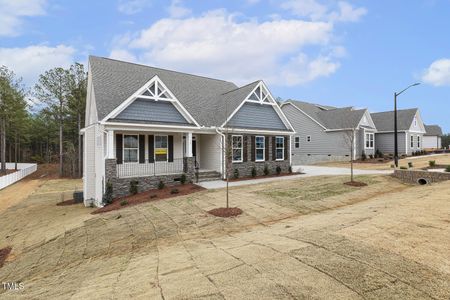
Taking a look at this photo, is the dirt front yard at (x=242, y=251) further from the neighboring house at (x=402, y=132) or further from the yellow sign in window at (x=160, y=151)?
the neighboring house at (x=402, y=132)

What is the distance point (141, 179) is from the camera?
51.4 feet

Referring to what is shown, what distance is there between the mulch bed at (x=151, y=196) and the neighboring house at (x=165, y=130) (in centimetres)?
64

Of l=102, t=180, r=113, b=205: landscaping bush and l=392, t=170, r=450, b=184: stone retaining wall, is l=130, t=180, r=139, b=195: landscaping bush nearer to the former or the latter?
l=102, t=180, r=113, b=205: landscaping bush

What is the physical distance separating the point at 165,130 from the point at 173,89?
5493 mm

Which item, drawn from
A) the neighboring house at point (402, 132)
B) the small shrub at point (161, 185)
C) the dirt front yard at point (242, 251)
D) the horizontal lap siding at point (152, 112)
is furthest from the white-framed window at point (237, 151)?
the neighboring house at point (402, 132)

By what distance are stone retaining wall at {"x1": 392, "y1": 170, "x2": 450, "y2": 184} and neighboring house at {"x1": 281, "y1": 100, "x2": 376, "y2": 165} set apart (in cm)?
1374

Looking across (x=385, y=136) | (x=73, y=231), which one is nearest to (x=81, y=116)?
(x=73, y=231)

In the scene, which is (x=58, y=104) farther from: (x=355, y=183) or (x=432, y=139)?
(x=432, y=139)

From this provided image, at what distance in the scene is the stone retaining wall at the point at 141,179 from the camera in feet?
48.1

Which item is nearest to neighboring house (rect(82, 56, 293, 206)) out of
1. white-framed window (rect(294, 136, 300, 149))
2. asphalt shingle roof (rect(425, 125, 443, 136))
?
white-framed window (rect(294, 136, 300, 149))

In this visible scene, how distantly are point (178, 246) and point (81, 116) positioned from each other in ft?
111

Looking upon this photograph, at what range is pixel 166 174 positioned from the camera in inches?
660

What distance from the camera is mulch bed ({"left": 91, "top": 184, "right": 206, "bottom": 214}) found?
13727 mm

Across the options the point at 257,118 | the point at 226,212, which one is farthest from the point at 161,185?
the point at 257,118
